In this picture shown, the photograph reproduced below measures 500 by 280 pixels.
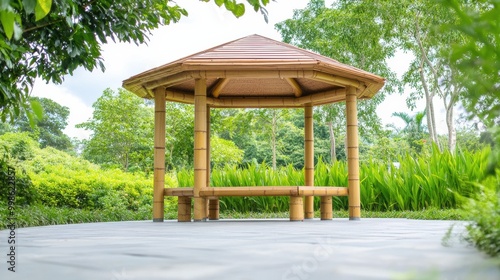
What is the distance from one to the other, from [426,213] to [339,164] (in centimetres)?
289

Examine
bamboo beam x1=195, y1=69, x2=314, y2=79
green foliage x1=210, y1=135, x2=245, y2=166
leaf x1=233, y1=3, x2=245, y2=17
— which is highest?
green foliage x1=210, y1=135, x2=245, y2=166

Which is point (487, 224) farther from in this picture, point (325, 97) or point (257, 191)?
point (325, 97)

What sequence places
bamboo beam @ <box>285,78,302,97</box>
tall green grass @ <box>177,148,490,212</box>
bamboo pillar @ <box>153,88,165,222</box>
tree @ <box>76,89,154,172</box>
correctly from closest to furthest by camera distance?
bamboo pillar @ <box>153,88,165,222</box> < bamboo beam @ <box>285,78,302,97</box> < tall green grass @ <box>177,148,490,212</box> < tree @ <box>76,89,154,172</box>

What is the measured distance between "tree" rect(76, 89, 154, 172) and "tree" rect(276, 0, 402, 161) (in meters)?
7.79

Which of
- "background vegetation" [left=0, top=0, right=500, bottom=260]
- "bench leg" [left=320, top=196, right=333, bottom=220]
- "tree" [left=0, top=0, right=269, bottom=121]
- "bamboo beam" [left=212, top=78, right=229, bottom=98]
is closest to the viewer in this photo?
"background vegetation" [left=0, top=0, right=500, bottom=260]

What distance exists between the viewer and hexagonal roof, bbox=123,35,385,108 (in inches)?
242

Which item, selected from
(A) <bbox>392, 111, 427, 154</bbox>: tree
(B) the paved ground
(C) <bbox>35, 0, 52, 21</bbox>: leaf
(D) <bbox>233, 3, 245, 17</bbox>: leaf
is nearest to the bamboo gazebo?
(D) <bbox>233, 3, 245, 17</bbox>: leaf

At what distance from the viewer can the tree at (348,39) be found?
1839 centimetres

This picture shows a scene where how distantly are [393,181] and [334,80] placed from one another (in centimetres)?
309

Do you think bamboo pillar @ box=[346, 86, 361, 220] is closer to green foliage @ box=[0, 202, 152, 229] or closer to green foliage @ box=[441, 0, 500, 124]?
green foliage @ box=[0, 202, 152, 229]

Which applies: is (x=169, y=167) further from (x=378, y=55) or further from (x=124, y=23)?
(x=124, y=23)

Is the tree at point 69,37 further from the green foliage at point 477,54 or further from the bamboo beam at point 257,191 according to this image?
the green foliage at point 477,54

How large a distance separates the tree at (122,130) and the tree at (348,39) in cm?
779

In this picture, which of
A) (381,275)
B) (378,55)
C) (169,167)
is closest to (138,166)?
(169,167)
